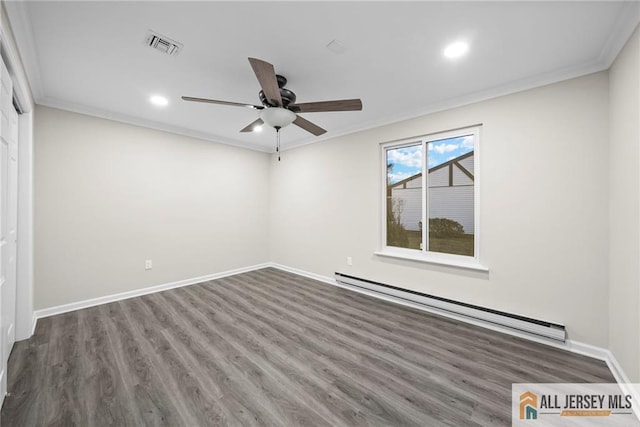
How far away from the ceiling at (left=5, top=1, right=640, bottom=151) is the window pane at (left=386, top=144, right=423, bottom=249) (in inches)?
27.7

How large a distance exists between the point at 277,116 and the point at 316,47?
2.17 feet

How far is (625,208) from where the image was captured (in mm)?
1893

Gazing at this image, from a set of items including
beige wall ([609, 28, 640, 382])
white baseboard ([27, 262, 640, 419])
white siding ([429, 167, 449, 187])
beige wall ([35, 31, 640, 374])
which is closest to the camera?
beige wall ([609, 28, 640, 382])

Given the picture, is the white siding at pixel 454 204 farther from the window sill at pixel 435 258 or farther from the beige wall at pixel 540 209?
the window sill at pixel 435 258

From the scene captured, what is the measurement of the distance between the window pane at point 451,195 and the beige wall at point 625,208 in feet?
3.61

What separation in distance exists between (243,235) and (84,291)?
2.41m

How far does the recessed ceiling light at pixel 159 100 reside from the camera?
117 inches

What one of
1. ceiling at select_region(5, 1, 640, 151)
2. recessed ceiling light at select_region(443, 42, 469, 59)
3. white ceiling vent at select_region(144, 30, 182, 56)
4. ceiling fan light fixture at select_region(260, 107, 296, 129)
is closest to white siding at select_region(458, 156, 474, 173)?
ceiling at select_region(5, 1, 640, 151)

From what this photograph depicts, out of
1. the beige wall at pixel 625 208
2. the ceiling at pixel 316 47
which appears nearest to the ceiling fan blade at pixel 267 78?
the ceiling at pixel 316 47

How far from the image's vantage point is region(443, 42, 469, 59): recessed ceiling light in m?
2.03

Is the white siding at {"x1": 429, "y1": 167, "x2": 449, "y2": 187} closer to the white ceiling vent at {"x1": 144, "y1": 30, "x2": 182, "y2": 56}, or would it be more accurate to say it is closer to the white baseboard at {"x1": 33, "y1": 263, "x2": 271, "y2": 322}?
the white ceiling vent at {"x1": 144, "y1": 30, "x2": 182, "y2": 56}

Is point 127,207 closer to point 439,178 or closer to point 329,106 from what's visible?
point 329,106

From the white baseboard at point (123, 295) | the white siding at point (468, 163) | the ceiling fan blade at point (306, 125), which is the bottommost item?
the white baseboard at point (123, 295)

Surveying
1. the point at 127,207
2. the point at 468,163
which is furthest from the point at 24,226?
the point at 468,163
